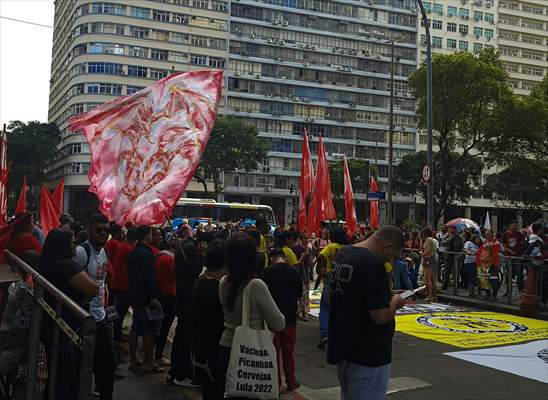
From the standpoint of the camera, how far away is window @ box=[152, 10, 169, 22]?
58.4 meters

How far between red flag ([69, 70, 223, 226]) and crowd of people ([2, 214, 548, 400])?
82cm

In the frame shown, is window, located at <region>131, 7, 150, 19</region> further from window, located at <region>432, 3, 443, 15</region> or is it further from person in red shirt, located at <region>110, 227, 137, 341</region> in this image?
person in red shirt, located at <region>110, 227, 137, 341</region>

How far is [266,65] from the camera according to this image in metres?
63.8

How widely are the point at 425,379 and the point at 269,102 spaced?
58.5 metres

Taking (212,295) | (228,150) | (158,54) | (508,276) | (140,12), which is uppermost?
(140,12)

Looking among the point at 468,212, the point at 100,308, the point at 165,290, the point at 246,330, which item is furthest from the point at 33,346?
Answer: the point at 468,212

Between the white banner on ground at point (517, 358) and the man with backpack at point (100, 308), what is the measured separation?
486 centimetres

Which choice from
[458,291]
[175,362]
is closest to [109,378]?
[175,362]

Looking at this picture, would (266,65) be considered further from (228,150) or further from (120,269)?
(120,269)

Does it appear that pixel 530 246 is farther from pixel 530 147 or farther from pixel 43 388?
pixel 530 147

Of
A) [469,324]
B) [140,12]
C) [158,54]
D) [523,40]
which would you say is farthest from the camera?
[523,40]

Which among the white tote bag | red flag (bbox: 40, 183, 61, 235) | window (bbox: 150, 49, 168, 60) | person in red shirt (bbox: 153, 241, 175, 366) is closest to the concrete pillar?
window (bbox: 150, 49, 168, 60)

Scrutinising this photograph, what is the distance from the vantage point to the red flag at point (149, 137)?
23.9ft

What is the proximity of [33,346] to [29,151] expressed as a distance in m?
59.8
